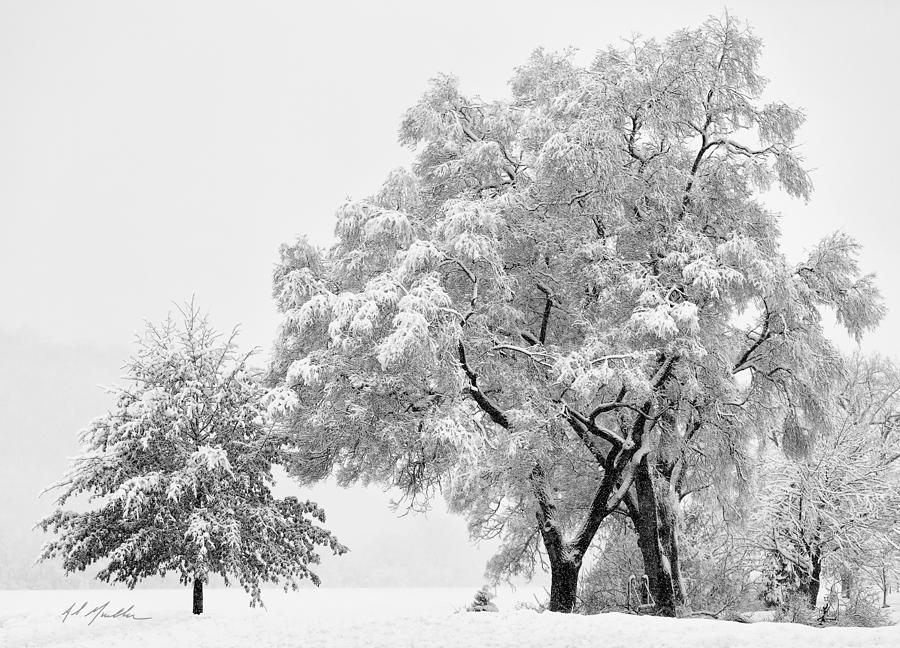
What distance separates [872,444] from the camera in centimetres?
2183

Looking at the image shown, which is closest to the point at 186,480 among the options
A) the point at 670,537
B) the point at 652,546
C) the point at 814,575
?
the point at 652,546

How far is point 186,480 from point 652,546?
32.3 ft

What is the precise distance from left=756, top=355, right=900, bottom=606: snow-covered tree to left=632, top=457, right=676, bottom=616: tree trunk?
14.5ft

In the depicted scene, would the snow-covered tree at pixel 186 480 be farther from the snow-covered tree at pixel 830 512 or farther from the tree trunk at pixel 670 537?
the snow-covered tree at pixel 830 512

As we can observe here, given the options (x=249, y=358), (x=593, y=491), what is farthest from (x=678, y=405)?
(x=249, y=358)

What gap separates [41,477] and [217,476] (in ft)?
464

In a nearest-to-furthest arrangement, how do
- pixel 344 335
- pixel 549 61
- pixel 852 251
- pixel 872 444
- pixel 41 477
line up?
pixel 344 335
pixel 852 251
pixel 549 61
pixel 872 444
pixel 41 477

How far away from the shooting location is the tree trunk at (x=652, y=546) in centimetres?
1689

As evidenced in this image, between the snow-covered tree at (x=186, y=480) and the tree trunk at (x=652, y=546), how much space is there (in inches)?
269

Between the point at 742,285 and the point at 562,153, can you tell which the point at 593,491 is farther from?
the point at 562,153

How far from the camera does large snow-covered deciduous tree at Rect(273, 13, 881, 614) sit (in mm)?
14625

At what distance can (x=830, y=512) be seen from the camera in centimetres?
2016
